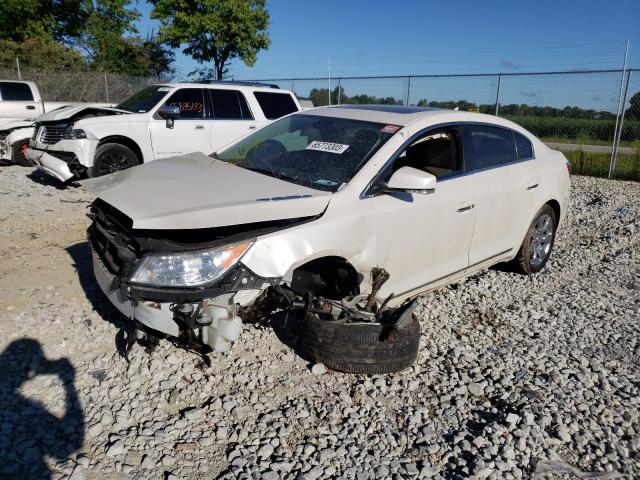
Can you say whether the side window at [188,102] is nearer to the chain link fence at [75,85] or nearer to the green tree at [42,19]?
the chain link fence at [75,85]

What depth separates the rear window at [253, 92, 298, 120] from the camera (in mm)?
9453

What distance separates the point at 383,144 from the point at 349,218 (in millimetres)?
719

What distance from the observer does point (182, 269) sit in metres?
2.74

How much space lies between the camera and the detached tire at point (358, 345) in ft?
10.3

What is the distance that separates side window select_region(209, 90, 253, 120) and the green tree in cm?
2144

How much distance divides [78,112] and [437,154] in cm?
651

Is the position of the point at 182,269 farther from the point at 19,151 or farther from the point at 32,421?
the point at 19,151

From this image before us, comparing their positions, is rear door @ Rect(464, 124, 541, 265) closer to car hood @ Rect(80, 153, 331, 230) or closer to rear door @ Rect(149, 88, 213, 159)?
car hood @ Rect(80, 153, 331, 230)

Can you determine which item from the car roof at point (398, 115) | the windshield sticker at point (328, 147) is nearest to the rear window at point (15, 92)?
the car roof at point (398, 115)

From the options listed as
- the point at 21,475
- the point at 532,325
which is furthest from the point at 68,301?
the point at 532,325

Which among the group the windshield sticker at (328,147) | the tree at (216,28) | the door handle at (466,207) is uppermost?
the tree at (216,28)

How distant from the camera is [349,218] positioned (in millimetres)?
3227

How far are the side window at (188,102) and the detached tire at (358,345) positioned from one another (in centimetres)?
650

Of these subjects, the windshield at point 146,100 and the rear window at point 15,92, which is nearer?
the windshield at point 146,100
